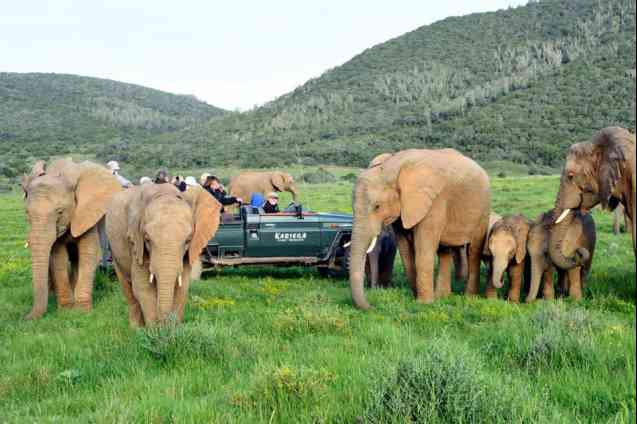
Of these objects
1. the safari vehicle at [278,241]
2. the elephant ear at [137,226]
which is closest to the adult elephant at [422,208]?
the safari vehicle at [278,241]

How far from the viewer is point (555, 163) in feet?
197

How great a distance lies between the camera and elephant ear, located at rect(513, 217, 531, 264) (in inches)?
376

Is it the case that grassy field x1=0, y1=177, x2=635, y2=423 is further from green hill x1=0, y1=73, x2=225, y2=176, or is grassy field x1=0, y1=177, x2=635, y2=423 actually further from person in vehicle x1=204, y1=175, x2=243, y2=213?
green hill x1=0, y1=73, x2=225, y2=176

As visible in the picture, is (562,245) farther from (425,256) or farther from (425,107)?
(425,107)

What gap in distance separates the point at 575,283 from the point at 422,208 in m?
2.62

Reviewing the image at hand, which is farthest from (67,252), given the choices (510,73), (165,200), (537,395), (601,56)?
(510,73)

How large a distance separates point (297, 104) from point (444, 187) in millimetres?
110266

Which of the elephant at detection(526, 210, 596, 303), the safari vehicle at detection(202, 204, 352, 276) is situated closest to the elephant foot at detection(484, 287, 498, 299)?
the elephant at detection(526, 210, 596, 303)

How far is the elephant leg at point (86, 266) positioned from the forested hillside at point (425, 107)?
4683 centimetres

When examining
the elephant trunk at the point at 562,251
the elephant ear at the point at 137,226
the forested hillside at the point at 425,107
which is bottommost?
the elephant trunk at the point at 562,251

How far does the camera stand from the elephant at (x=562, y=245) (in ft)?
30.0

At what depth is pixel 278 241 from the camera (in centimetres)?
1206

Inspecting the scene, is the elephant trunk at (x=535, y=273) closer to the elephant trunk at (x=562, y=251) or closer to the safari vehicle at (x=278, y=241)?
the elephant trunk at (x=562, y=251)

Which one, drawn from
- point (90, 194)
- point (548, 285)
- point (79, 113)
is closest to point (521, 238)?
point (548, 285)
